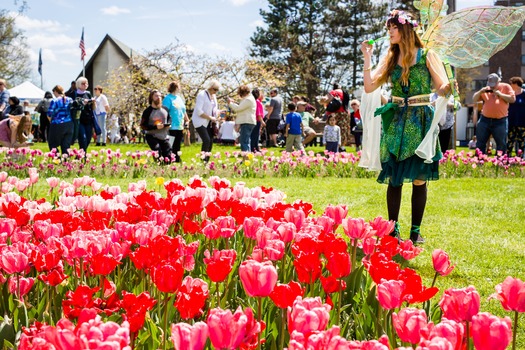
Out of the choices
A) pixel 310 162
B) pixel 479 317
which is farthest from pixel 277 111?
pixel 479 317

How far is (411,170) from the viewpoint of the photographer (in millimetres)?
4922

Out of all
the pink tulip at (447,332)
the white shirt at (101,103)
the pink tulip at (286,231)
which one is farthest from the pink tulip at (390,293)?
the white shirt at (101,103)

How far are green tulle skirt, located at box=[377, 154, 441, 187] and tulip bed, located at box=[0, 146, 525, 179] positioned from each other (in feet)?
16.9

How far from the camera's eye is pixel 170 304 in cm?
231

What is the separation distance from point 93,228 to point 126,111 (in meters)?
25.6

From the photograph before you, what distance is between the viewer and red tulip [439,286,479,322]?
1689 mm

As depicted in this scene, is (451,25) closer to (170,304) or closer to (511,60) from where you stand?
(170,304)

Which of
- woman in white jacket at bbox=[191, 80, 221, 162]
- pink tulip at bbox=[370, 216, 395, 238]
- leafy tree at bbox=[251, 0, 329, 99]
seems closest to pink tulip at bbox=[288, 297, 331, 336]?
pink tulip at bbox=[370, 216, 395, 238]

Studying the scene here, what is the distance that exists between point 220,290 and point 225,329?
1.40m

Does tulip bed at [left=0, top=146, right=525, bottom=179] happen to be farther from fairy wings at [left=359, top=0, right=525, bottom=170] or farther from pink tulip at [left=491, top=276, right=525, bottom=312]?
pink tulip at [left=491, top=276, right=525, bottom=312]

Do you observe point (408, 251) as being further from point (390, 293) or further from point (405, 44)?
point (405, 44)

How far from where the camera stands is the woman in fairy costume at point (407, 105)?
4.93 m

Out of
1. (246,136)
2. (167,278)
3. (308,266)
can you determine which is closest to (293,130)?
(246,136)

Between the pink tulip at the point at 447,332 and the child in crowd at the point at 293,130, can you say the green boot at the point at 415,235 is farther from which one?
the child in crowd at the point at 293,130
